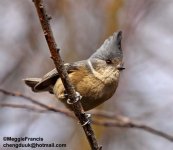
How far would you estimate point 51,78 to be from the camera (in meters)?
3.25

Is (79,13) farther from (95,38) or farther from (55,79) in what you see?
(55,79)

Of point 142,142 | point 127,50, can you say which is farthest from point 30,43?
point 142,142

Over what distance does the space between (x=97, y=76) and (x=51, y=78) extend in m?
0.33

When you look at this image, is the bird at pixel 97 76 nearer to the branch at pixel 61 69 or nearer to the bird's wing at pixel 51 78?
the bird's wing at pixel 51 78

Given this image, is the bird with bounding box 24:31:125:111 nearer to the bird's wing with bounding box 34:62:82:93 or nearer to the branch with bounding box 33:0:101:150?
the bird's wing with bounding box 34:62:82:93

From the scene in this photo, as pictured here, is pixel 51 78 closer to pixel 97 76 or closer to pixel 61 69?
pixel 97 76

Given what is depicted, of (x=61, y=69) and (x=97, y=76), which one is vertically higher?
(x=61, y=69)

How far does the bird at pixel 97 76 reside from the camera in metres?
3.06

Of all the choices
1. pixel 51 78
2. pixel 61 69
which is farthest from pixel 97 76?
pixel 61 69

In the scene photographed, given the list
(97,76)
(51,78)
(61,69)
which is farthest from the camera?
(51,78)

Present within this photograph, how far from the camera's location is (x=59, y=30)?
4996 mm

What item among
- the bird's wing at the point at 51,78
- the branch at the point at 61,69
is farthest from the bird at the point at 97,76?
the branch at the point at 61,69

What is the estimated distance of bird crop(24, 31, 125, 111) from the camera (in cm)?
306

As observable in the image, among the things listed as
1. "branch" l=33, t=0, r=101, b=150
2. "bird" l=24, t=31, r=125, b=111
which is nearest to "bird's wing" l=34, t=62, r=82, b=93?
"bird" l=24, t=31, r=125, b=111
